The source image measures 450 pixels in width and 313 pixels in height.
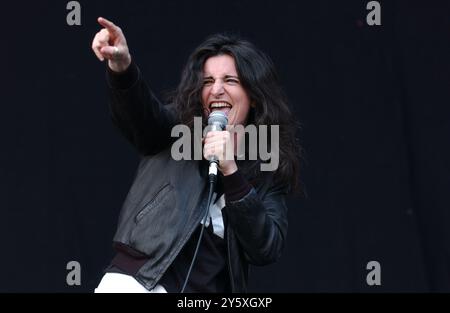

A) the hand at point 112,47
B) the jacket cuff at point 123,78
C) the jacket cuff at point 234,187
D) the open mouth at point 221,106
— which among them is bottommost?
the jacket cuff at point 234,187

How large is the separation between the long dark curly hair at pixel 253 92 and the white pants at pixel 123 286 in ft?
1.54

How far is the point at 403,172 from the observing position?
382 centimetres

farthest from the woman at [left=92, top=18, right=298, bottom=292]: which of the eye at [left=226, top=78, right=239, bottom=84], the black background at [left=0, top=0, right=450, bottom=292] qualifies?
the black background at [left=0, top=0, right=450, bottom=292]

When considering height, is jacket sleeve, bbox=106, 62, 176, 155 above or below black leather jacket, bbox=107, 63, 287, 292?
above

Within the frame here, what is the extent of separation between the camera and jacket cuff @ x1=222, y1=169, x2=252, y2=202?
7.22 ft

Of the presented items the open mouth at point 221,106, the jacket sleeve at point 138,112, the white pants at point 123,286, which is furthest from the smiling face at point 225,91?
the white pants at point 123,286

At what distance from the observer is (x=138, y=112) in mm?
2232

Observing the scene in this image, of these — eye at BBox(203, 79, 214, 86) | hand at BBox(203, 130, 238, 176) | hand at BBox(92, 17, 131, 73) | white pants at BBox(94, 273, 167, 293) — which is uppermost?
hand at BBox(92, 17, 131, 73)

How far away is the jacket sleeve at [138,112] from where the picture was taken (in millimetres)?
2193

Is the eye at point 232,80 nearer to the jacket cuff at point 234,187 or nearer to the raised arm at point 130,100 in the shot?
the raised arm at point 130,100

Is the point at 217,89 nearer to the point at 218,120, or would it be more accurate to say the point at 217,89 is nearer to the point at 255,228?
the point at 218,120

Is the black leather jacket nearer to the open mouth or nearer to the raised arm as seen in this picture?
the raised arm

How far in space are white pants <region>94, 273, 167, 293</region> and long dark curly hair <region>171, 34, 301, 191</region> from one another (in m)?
0.47

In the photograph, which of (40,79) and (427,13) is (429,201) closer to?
(427,13)
